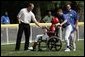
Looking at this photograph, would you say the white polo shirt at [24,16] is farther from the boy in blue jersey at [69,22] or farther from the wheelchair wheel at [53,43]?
the boy in blue jersey at [69,22]

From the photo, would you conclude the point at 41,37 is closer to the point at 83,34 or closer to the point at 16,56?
the point at 16,56

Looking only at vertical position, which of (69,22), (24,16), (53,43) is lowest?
(53,43)

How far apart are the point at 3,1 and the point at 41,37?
17076 millimetres

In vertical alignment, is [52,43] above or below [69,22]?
below

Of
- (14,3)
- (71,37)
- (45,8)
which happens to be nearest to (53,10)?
(45,8)

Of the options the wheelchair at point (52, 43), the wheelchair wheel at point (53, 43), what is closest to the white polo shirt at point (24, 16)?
the wheelchair at point (52, 43)

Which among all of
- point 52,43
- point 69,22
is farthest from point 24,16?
point 69,22

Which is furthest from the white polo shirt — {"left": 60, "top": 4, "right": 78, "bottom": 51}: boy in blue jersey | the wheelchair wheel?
{"left": 60, "top": 4, "right": 78, "bottom": 51}: boy in blue jersey

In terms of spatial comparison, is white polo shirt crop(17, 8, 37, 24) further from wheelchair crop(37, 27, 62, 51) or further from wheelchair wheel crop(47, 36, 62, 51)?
wheelchair wheel crop(47, 36, 62, 51)

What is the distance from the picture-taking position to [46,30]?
17.4 metres

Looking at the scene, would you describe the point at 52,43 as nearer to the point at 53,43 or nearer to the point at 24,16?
the point at 53,43

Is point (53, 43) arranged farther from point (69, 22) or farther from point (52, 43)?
point (69, 22)

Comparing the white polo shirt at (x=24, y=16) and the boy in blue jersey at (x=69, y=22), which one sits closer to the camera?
the boy in blue jersey at (x=69, y=22)

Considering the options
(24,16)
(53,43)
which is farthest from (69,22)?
(24,16)
